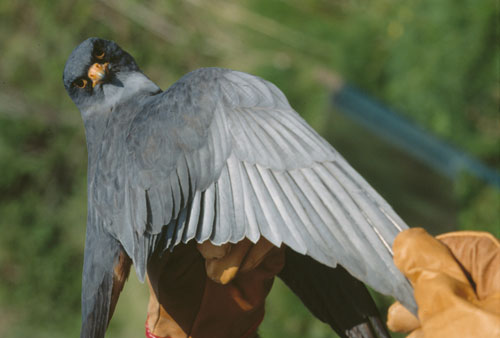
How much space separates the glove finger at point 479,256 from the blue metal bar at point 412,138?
2287 mm

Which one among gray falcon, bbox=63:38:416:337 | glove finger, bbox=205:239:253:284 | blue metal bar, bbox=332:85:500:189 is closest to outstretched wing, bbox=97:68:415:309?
gray falcon, bbox=63:38:416:337

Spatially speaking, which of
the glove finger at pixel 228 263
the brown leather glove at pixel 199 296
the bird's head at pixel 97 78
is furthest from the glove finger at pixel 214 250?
the bird's head at pixel 97 78

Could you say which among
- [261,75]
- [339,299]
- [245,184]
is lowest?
[261,75]

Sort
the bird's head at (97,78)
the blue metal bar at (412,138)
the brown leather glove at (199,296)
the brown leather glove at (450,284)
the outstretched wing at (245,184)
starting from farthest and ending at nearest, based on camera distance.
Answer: the blue metal bar at (412,138), the bird's head at (97,78), the brown leather glove at (199,296), the outstretched wing at (245,184), the brown leather glove at (450,284)

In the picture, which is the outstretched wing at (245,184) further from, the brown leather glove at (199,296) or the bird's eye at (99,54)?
the bird's eye at (99,54)

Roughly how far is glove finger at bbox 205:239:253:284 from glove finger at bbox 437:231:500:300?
0.48 metres

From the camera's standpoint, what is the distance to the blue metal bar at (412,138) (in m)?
3.53

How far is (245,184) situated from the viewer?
4.37 feet

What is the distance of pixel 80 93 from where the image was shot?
179 centimetres

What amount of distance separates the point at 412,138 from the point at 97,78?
7.70 ft

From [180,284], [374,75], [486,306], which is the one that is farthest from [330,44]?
[486,306]

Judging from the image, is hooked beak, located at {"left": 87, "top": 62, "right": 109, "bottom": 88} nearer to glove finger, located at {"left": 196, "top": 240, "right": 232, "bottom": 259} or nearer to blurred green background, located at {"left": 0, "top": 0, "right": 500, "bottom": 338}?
glove finger, located at {"left": 196, "top": 240, "right": 232, "bottom": 259}

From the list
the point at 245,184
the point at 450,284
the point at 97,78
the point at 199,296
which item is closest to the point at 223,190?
the point at 245,184

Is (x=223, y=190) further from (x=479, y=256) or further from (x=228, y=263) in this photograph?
(x=479, y=256)
